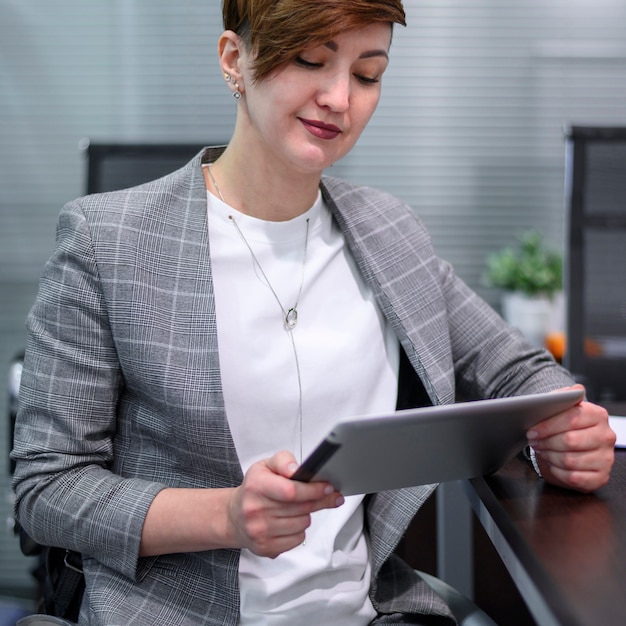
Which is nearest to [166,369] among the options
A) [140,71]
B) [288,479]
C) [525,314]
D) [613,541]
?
[288,479]

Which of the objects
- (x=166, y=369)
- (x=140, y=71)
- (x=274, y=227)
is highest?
(x=140, y=71)

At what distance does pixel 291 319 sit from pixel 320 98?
0.29 m

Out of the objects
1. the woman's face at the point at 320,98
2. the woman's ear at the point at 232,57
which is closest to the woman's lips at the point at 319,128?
the woman's face at the point at 320,98

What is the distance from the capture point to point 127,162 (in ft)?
6.72

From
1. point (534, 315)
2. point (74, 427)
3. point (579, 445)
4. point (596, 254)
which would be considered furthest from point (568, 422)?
point (534, 315)

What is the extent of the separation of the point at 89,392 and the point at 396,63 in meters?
2.04

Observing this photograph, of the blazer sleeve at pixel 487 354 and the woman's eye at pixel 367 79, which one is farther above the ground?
the woman's eye at pixel 367 79

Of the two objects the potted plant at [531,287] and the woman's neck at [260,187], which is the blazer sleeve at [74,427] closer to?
the woman's neck at [260,187]

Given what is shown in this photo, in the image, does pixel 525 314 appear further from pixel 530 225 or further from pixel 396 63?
pixel 396 63

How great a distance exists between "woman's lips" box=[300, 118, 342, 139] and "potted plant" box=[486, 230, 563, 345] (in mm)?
1596

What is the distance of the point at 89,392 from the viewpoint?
1.00 metres

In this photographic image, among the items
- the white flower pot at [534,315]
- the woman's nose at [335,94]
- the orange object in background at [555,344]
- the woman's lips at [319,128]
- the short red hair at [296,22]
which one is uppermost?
the short red hair at [296,22]

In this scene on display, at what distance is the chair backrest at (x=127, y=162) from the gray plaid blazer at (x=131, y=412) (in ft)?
3.12

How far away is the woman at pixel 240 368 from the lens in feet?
3.18
